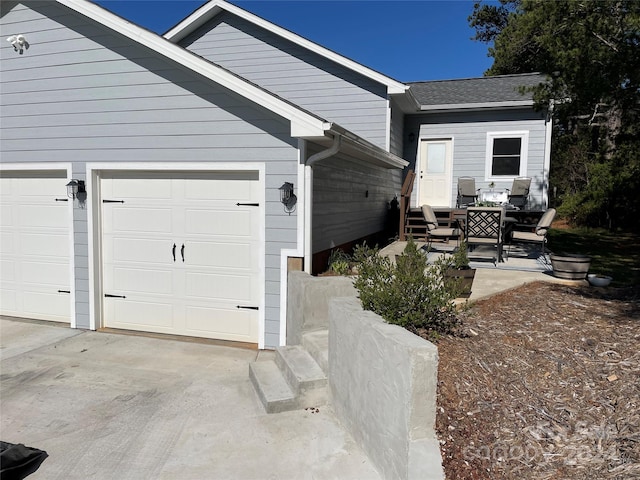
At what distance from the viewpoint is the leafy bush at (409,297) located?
343 cm

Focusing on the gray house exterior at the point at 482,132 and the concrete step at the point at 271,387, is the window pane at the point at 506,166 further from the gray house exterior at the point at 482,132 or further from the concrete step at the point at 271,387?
the concrete step at the point at 271,387

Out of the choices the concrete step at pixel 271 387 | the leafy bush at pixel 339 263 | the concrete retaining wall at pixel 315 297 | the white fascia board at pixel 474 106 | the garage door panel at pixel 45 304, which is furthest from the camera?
the white fascia board at pixel 474 106

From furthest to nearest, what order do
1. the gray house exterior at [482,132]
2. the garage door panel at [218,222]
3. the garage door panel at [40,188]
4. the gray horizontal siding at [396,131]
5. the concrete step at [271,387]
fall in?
the gray house exterior at [482,132]
the gray horizontal siding at [396,131]
the garage door panel at [40,188]
the garage door panel at [218,222]
the concrete step at [271,387]

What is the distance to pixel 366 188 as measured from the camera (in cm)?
866

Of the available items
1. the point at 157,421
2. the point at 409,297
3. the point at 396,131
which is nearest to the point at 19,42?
the point at 157,421

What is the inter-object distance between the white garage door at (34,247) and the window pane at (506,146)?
10358mm

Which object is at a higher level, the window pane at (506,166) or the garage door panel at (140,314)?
the window pane at (506,166)

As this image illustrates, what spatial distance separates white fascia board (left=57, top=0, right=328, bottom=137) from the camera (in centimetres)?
495

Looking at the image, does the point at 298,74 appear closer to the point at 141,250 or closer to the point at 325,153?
the point at 325,153

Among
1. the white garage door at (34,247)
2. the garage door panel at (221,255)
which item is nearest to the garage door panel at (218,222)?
the garage door panel at (221,255)

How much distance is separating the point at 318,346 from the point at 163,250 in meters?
2.76

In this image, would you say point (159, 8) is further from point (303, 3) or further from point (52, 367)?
point (52, 367)

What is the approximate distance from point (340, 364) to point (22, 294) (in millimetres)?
5639

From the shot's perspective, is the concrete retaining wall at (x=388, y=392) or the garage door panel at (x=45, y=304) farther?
the garage door panel at (x=45, y=304)
